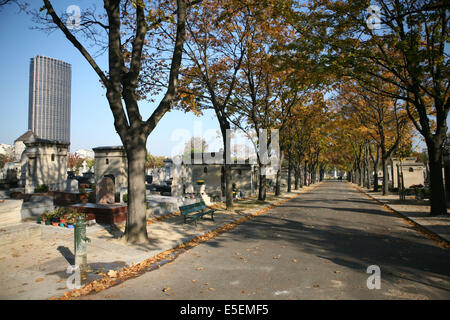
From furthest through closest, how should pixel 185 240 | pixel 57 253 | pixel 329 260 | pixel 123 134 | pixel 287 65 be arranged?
pixel 287 65
pixel 185 240
pixel 123 134
pixel 57 253
pixel 329 260

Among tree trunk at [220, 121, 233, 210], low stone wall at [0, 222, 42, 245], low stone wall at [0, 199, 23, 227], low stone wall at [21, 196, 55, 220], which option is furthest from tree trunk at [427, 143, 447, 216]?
low stone wall at [0, 199, 23, 227]

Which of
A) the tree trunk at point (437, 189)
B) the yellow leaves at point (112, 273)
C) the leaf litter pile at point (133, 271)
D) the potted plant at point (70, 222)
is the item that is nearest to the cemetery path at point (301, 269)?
the leaf litter pile at point (133, 271)

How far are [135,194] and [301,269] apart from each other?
4.78m

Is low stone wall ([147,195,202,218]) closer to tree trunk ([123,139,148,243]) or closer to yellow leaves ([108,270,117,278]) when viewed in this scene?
tree trunk ([123,139,148,243])

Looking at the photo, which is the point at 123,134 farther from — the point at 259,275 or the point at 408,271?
the point at 408,271

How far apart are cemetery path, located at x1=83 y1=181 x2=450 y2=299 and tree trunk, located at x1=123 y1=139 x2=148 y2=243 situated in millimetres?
1631

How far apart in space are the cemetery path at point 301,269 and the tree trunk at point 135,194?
163cm

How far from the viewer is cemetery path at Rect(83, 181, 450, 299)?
4.79 metres

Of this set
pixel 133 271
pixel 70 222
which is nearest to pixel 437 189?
pixel 133 271

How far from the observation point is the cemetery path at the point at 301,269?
4.79 m

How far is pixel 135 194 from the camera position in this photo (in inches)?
317
